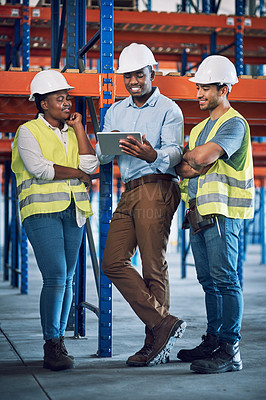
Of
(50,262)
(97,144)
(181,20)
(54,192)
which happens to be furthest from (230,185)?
(181,20)

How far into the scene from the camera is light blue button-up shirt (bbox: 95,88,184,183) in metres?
4.36

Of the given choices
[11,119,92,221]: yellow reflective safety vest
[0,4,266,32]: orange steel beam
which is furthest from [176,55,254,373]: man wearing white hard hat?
[0,4,266,32]: orange steel beam

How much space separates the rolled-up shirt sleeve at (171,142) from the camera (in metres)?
4.21

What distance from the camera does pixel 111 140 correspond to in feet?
13.4

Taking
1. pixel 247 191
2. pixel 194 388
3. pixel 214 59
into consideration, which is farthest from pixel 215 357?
pixel 214 59

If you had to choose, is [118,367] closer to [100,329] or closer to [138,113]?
[100,329]

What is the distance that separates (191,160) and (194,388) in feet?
5.04

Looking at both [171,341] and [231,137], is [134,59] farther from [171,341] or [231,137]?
[171,341]

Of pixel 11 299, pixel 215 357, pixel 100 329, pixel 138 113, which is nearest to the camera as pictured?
pixel 215 357

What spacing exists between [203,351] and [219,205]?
1157 mm

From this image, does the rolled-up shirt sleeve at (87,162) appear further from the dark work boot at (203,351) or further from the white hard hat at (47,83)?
the dark work boot at (203,351)

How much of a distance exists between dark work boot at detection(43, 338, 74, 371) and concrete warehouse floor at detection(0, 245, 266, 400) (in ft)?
0.16

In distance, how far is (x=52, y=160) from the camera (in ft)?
14.8

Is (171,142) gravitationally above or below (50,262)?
above
